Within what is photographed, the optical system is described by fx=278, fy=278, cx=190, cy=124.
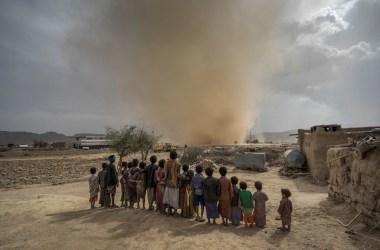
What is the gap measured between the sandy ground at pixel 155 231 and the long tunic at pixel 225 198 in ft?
1.22

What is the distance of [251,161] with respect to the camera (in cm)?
2019

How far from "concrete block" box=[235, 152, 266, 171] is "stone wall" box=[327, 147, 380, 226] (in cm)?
1134

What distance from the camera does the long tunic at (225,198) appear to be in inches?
264

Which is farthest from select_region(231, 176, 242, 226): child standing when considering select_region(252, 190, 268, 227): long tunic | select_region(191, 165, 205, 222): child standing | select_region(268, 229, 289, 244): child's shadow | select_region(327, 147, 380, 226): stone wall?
select_region(327, 147, 380, 226): stone wall

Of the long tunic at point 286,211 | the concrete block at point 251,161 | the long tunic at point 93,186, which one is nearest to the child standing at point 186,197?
the long tunic at point 286,211

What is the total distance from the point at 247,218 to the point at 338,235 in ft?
6.37

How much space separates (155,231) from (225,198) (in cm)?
182

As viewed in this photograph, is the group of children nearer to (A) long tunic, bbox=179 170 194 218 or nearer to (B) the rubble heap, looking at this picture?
(A) long tunic, bbox=179 170 194 218

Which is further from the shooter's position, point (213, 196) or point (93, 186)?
point (93, 186)

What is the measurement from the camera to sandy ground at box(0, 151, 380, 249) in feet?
18.0

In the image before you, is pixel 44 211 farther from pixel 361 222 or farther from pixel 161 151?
pixel 161 151

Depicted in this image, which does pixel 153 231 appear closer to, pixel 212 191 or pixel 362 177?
pixel 212 191

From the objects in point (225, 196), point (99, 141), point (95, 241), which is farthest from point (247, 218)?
point (99, 141)

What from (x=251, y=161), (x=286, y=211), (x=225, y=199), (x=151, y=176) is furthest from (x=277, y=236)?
(x=251, y=161)
